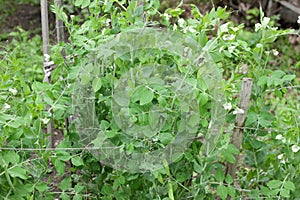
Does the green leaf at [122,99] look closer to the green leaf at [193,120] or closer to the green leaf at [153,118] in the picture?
the green leaf at [153,118]

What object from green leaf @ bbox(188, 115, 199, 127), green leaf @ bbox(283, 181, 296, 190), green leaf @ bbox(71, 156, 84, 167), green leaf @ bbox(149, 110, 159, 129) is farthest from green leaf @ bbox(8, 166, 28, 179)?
green leaf @ bbox(283, 181, 296, 190)

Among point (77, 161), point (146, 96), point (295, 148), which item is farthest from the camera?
point (295, 148)

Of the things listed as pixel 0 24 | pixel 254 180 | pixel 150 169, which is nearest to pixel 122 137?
pixel 150 169

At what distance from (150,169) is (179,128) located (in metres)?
0.21

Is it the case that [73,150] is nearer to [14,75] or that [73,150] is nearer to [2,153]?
[2,153]

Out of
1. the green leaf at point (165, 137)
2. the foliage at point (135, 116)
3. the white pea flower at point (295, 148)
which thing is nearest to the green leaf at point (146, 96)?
the foliage at point (135, 116)

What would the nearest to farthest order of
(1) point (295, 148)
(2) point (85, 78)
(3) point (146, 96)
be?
(3) point (146, 96) → (2) point (85, 78) → (1) point (295, 148)

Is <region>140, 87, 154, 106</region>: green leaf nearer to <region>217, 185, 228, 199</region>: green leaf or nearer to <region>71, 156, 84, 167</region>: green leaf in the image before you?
<region>71, 156, 84, 167</region>: green leaf

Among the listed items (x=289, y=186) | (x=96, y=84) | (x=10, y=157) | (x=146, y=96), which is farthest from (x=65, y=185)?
(x=289, y=186)

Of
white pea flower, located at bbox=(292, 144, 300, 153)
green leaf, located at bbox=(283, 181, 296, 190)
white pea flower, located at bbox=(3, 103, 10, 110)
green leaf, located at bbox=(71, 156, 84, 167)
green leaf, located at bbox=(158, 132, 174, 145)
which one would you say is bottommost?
green leaf, located at bbox=(283, 181, 296, 190)

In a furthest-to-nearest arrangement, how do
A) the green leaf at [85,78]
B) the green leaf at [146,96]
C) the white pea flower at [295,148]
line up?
1. the white pea flower at [295,148]
2. the green leaf at [85,78]
3. the green leaf at [146,96]

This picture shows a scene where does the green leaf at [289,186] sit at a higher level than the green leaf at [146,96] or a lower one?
lower

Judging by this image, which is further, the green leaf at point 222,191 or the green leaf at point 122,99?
the green leaf at point 222,191

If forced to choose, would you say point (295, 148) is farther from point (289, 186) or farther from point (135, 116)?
point (135, 116)
